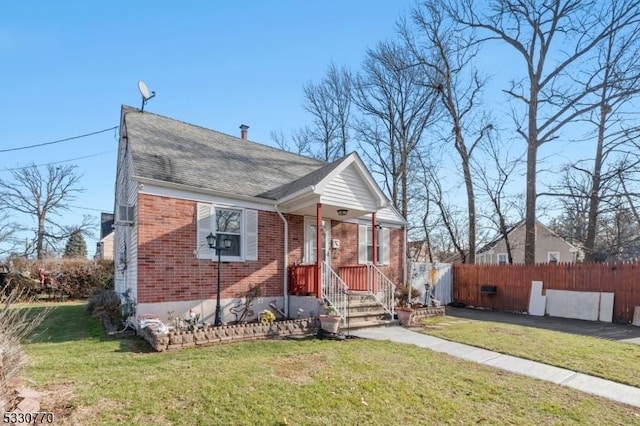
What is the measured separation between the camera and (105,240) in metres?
38.6

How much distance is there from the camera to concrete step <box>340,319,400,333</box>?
929 centimetres

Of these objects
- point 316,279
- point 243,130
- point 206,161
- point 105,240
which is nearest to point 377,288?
point 316,279

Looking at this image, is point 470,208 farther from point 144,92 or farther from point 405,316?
point 144,92

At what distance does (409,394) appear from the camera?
15.3 feet

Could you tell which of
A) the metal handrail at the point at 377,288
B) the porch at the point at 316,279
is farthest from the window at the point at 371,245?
the metal handrail at the point at 377,288

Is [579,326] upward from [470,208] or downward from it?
downward

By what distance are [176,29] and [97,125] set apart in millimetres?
6492

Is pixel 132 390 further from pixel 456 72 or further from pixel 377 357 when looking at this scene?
pixel 456 72

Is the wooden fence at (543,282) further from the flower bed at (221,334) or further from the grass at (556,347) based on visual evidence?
the flower bed at (221,334)

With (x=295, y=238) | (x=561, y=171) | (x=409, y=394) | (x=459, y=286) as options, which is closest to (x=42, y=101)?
(x=295, y=238)

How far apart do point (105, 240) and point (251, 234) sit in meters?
34.8

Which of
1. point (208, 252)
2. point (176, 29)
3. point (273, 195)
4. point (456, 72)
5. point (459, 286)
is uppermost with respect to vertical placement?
point (456, 72)

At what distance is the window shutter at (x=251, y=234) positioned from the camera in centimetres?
1025

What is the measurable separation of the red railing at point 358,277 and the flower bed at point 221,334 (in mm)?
3096
